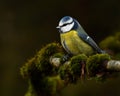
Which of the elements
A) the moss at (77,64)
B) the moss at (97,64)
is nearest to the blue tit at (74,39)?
the moss at (77,64)

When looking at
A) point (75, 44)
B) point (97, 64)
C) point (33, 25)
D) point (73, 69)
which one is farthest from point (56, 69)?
point (33, 25)

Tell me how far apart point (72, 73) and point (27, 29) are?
4005 mm

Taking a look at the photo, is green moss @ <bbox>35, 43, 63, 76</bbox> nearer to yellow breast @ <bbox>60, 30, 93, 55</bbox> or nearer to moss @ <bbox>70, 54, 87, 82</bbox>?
yellow breast @ <bbox>60, 30, 93, 55</bbox>

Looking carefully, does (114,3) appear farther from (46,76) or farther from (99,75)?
(99,75)

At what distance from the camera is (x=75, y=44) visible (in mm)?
4277

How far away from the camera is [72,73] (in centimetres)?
388

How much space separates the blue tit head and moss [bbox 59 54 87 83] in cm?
35

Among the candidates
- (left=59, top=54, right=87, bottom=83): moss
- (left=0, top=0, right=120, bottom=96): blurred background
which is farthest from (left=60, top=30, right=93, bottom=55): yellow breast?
(left=0, top=0, right=120, bottom=96): blurred background

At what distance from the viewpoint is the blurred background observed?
24.3ft

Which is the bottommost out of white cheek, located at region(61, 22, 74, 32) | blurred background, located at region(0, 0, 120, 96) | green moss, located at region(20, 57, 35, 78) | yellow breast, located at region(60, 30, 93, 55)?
blurred background, located at region(0, 0, 120, 96)

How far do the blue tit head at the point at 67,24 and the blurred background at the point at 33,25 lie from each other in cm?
273

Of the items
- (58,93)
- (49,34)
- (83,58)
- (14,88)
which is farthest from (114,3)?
(83,58)

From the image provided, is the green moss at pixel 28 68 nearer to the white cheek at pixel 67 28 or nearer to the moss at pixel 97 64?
the white cheek at pixel 67 28

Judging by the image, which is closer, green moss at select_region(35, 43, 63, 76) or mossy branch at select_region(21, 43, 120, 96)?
mossy branch at select_region(21, 43, 120, 96)
